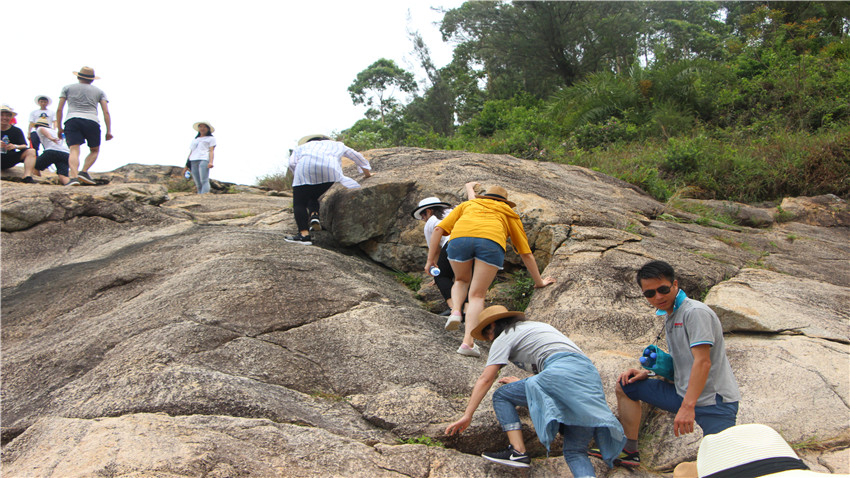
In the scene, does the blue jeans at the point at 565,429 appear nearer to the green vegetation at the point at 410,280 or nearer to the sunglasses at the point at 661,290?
the sunglasses at the point at 661,290

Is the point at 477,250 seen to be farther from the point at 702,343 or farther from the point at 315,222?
the point at 315,222

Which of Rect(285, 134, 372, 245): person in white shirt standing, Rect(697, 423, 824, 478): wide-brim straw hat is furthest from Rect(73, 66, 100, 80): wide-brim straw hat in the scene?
Rect(697, 423, 824, 478): wide-brim straw hat

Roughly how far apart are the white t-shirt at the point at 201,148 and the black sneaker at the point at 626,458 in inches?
357

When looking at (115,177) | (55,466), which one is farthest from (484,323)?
(115,177)

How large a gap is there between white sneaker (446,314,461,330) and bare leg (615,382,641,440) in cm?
145

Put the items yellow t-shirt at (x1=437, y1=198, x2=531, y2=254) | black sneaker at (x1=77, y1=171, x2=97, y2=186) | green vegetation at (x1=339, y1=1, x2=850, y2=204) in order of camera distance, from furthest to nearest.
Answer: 1. green vegetation at (x1=339, y1=1, x2=850, y2=204)
2. black sneaker at (x1=77, y1=171, x2=97, y2=186)
3. yellow t-shirt at (x1=437, y1=198, x2=531, y2=254)

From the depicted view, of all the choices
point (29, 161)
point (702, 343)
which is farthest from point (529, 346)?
point (29, 161)

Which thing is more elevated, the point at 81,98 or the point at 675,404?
the point at 81,98

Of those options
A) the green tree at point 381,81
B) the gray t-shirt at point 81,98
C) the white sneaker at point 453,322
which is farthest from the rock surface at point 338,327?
the green tree at point 381,81

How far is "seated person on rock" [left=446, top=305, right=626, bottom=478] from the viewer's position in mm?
3133

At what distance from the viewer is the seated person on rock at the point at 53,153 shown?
896 cm

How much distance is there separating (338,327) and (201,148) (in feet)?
23.8

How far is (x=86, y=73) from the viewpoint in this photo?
8.21 m

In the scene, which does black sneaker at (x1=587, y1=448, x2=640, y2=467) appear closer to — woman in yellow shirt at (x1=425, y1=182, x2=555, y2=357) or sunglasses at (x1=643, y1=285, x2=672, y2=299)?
sunglasses at (x1=643, y1=285, x2=672, y2=299)
